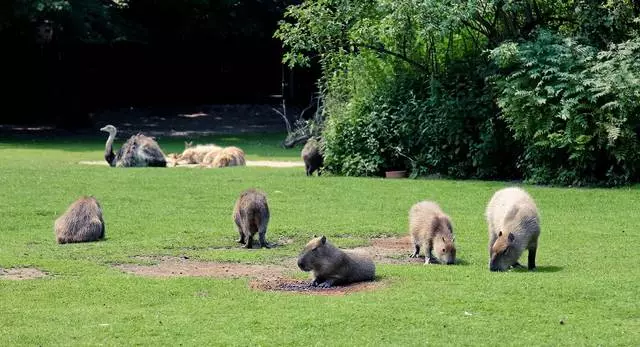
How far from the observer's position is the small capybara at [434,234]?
38.5ft

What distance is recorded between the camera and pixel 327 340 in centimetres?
821

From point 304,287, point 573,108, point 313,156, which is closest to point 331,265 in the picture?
point 304,287

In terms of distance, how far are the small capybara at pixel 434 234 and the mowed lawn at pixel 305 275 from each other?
31cm

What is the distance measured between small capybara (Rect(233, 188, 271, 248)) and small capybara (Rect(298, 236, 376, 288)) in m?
2.39

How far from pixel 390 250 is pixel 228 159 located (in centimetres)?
1354

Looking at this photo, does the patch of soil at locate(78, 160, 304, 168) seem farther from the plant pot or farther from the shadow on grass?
the shadow on grass

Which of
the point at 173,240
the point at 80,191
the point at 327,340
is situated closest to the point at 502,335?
the point at 327,340

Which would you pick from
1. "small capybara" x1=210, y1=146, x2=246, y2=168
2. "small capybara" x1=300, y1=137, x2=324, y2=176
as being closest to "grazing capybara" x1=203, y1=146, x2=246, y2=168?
"small capybara" x1=210, y1=146, x2=246, y2=168

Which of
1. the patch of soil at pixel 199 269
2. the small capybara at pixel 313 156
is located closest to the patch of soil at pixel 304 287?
the patch of soil at pixel 199 269

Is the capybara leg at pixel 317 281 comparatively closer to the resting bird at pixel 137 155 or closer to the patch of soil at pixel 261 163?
the resting bird at pixel 137 155

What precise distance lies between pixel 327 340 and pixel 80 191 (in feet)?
39.4

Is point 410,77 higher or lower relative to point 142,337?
higher

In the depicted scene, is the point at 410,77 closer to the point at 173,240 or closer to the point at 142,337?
the point at 173,240

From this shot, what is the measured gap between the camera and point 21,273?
1133 centimetres
